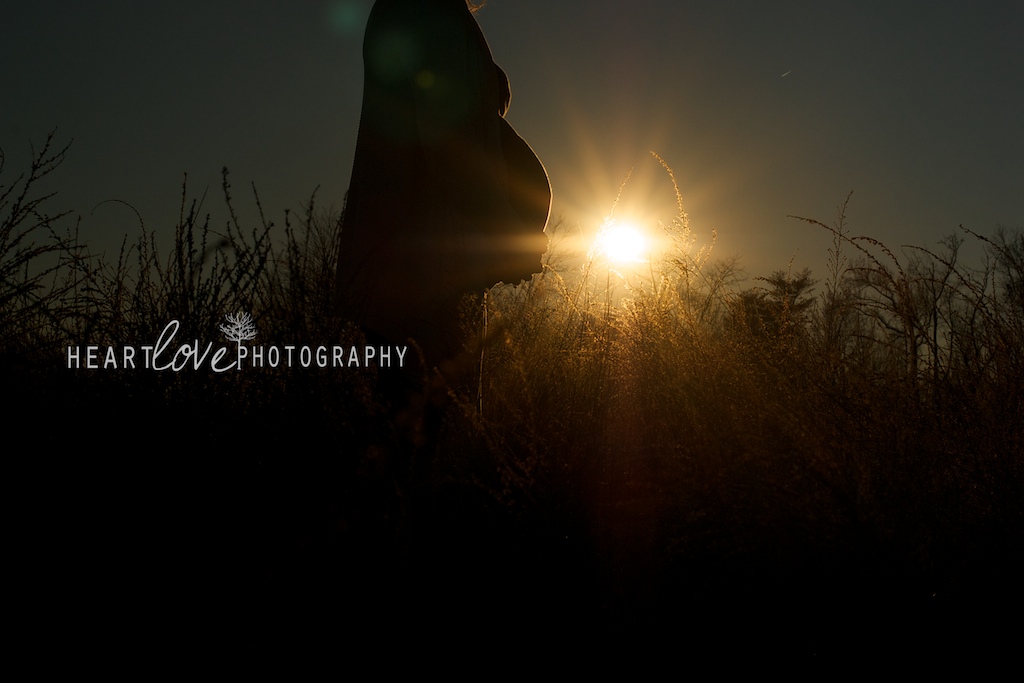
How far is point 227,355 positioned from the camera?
1546 millimetres

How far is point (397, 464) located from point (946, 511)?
3.86 feet

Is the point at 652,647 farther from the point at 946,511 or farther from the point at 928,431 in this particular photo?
the point at 928,431

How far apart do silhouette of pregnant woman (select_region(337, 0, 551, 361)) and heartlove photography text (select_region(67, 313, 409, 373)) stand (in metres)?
0.08

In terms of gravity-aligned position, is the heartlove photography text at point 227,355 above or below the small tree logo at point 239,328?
below

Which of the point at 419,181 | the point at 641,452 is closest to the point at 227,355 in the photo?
→ the point at 419,181

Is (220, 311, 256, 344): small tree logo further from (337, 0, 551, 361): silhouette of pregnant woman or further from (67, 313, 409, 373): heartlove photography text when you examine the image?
(337, 0, 551, 361): silhouette of pregnant woman

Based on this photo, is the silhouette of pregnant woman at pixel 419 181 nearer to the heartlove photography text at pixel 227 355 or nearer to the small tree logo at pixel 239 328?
the heartlove photography text at pixel 227 355

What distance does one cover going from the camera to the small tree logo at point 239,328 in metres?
1.54

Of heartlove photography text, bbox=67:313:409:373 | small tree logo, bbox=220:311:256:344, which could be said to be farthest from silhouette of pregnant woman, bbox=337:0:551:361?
small tree logo, bbox=220:311:256:344

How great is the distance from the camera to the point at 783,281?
81.8 inches

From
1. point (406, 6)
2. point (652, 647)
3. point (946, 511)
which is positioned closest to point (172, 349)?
point (406, 6)

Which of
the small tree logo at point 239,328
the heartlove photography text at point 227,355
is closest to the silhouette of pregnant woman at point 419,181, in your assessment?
the heartlove photography text at point 227,355

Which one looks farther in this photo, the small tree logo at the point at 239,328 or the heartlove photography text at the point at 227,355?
the small tree logo at the point at 239,328

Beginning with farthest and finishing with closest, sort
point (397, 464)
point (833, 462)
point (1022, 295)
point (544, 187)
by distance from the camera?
1. point (544, 187)
2. point (1022, 295)
3. point (397, 464)
4. point (833, 462)
